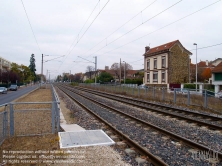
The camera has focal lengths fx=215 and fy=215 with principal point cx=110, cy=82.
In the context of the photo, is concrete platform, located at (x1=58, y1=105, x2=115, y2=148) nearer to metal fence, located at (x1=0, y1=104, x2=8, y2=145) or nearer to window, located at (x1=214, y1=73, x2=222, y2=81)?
metal fence, located at (x1=0, y1=104, x2=8, y2=145)

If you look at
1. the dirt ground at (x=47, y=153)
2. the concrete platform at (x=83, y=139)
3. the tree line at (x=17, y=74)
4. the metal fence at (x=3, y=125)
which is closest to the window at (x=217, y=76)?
the concrete platform at (x=83, y=139)

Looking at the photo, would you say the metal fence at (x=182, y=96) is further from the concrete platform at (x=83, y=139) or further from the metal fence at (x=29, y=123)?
the metal fence at (x=29, y=123)

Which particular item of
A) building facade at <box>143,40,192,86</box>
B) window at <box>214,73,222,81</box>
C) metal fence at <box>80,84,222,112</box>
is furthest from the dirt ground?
building facade at <box>143,40,192,86</box>

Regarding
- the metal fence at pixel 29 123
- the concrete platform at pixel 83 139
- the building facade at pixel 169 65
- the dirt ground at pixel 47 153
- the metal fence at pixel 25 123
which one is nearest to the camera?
the dirt ground at pixel 47 153

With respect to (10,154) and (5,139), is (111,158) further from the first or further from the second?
(5,139)

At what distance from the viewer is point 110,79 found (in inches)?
3036

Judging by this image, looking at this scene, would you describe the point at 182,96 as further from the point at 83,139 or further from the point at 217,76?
the point at 217,76

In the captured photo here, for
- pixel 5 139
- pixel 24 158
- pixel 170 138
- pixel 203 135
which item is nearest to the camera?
pixel 24 158

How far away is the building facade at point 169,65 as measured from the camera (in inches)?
1700

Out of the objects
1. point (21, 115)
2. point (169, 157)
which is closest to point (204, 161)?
point (169, 157)

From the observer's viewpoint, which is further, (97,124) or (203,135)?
(97,124)

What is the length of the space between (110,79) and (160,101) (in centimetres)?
5574

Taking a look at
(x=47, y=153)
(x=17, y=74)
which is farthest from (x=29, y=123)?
(x=17, y=74)

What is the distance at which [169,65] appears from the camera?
4281 cm
